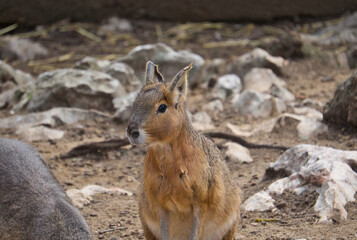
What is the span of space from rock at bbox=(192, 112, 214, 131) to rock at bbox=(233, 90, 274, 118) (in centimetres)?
45

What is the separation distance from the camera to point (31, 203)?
3514mm

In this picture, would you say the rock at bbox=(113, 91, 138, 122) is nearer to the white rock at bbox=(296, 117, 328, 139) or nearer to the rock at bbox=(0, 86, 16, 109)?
the rock at bbox=(0, 86, 16, 109)

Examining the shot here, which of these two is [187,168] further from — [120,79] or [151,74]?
[120,79]

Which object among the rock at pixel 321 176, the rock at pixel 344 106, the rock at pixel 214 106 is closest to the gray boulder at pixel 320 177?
the rock at pixel 321 176

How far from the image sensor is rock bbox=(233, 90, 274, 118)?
6.64 meters

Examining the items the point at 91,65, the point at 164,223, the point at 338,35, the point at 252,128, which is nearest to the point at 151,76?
the point at 164,223

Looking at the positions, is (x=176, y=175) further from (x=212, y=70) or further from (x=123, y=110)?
(x=212, y=70)

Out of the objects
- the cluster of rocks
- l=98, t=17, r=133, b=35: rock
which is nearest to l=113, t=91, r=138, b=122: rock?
the cluster of rocks

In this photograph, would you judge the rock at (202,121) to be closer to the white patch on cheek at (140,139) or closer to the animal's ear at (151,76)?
the animal's ear at (151,76)

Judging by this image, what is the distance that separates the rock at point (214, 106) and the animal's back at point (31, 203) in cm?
349

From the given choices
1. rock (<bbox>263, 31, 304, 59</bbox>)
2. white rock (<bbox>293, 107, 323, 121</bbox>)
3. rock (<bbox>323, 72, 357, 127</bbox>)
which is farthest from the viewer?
rock (<bbox>263, 31, 304, 59</bbox>)

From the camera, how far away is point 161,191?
3453 mm

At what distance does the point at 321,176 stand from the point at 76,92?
143 inches

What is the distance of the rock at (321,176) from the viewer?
13.5ft
